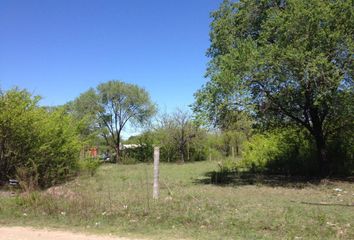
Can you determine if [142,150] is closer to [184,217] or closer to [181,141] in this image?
[181,141]

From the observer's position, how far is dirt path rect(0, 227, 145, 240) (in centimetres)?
793

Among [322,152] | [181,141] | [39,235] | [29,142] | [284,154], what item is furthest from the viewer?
[181,141]

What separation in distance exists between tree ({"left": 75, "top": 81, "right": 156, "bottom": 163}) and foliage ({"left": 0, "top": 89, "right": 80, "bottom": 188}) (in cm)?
3642

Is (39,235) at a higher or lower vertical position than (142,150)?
lower

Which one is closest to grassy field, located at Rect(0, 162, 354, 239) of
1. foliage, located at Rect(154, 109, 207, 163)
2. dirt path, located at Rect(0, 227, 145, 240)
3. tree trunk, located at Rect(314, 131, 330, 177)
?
dirt path, located at Rect(0, 227, 145, 240)

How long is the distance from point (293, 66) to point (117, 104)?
40.5 meters

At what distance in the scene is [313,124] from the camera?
19.8 meters

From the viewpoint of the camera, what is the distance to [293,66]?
1593 centimetres

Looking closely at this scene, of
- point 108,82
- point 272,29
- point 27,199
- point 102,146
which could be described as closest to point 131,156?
point 102,146

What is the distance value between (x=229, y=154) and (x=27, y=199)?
40.5m

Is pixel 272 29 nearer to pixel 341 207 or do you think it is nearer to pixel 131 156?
pixel 341 207

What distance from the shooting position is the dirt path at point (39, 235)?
26.0 feet

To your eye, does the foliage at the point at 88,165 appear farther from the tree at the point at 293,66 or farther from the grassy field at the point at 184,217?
the grassy field at the point at 184,217

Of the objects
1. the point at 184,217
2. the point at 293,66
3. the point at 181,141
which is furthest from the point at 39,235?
the point at 181,141
